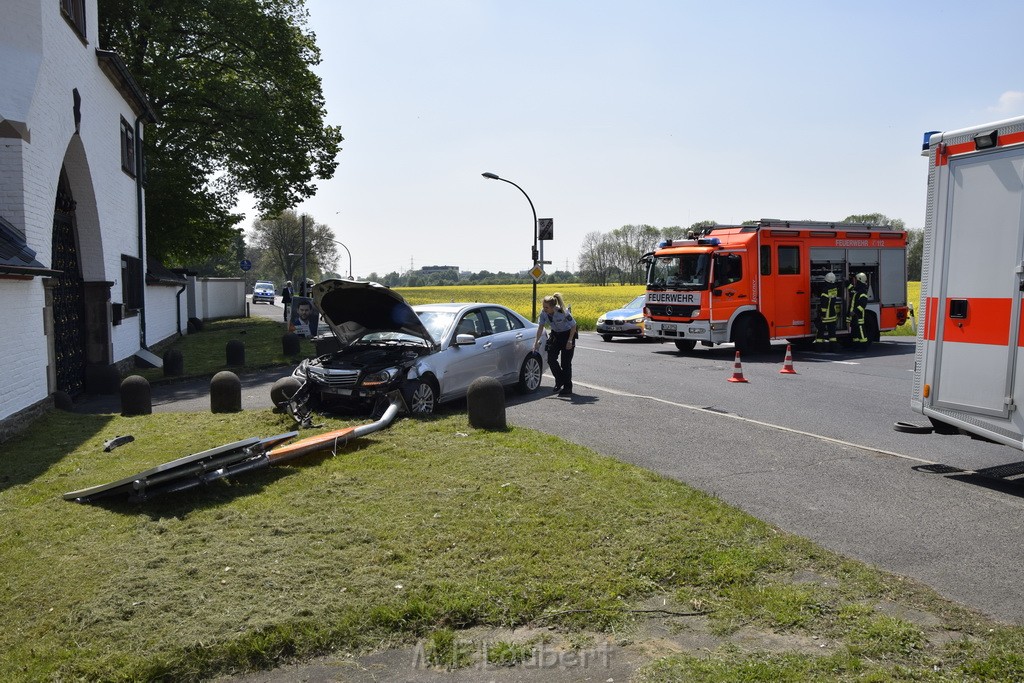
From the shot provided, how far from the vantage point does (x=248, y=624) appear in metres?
4.36

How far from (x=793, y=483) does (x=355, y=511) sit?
12.6 ft

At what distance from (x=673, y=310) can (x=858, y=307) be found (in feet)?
15.7

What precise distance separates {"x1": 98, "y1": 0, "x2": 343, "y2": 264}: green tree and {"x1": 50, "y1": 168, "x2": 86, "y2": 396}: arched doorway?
46.8ft

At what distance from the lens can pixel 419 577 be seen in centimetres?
498

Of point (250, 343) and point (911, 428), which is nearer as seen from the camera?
point (911, 428)

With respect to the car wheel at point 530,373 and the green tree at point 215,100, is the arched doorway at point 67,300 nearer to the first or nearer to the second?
the car wheel at point 530,373

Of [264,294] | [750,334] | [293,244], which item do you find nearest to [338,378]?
[750,334]

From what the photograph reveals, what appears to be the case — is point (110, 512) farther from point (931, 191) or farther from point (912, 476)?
point (931, 191)

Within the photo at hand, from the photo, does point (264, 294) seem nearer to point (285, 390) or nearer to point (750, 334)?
point (750, 334)

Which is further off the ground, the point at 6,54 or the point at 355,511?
the point at 6,54

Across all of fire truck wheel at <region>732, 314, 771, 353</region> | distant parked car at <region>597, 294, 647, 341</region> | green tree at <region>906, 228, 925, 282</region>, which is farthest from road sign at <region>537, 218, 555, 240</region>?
green tree at <region>906, 228, 925, 282</region>

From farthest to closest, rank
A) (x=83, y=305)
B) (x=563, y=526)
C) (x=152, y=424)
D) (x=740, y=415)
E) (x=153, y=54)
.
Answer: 1. (x=153, y=54)
2. (x=83, y=305)
3. (x=740, y=415)
4. (x=152, y=424)
5. (x=563, y=526)

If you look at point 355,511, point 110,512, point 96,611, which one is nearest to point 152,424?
point 110,512

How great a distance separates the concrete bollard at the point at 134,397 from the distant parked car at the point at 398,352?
2.41 metres
